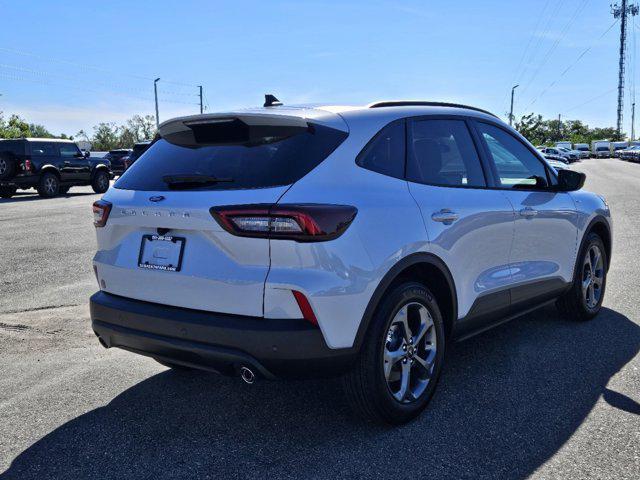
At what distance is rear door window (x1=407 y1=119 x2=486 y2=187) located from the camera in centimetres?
360

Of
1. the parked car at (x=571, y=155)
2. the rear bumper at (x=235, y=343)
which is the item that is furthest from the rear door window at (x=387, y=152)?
the parked car at (x=571, y=155)

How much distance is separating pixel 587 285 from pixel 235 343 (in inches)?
145

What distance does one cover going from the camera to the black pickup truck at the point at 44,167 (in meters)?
20.1

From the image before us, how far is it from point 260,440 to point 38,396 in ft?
5.07

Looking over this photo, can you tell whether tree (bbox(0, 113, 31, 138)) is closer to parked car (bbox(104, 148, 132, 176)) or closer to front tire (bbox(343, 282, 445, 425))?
parked car (bbox(104, 148, 132, 176))

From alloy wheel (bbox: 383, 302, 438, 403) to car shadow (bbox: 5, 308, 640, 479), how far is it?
190 millimetres

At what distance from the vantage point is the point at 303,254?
2.85 metres

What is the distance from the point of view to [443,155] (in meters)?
3.86

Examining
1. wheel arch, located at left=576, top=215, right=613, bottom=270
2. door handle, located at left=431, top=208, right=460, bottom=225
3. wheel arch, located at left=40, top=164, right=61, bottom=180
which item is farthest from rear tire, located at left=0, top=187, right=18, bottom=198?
door handle, located at left=431, top=208, right=460, bottom=225

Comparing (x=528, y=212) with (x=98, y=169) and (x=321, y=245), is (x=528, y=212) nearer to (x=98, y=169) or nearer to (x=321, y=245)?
(x=321, y=245)

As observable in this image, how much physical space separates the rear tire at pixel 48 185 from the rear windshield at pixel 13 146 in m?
1.08

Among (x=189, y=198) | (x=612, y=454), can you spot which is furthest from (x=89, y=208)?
(x=612, y=454)

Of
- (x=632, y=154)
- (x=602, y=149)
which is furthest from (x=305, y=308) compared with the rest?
(x=602, y=149)

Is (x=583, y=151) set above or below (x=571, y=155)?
above
